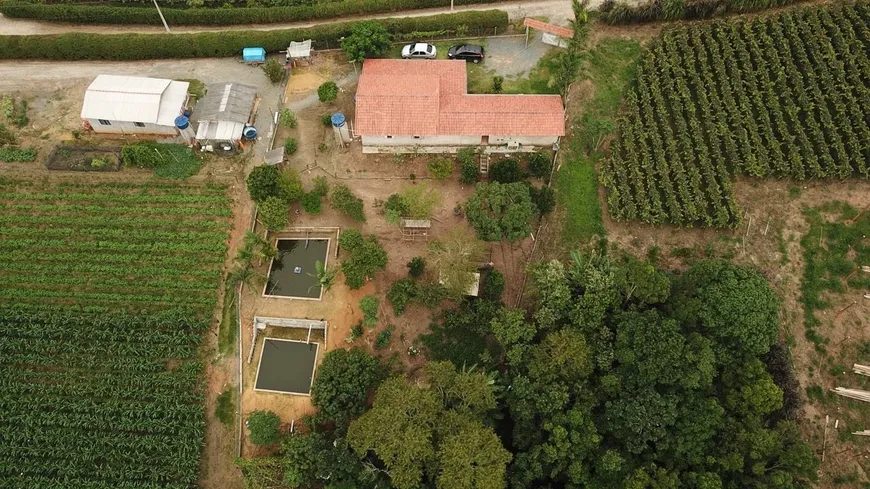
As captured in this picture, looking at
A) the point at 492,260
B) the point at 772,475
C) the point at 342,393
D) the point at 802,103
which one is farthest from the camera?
the point at 802,103

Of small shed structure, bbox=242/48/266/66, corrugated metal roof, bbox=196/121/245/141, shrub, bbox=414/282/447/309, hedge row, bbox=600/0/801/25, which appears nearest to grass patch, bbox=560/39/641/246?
hedge row, bbox=600/0/801/25

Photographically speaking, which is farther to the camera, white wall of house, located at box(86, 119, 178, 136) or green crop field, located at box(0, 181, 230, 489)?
white wall of house, located at box(86, 119, 178, 136)

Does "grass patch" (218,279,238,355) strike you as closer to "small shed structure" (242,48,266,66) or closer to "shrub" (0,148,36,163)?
"shrub" (0,148,36,163)

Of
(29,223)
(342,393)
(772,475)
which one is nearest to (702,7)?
(772,475)

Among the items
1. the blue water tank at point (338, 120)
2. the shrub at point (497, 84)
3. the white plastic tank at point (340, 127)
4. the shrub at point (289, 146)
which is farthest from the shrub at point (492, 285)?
the shrub at point (289, 146)

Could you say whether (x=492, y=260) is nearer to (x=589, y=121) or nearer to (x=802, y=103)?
(x=589, y=121)

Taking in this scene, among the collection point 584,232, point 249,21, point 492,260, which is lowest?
point 492,260

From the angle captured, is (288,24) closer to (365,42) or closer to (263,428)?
(365,42)
